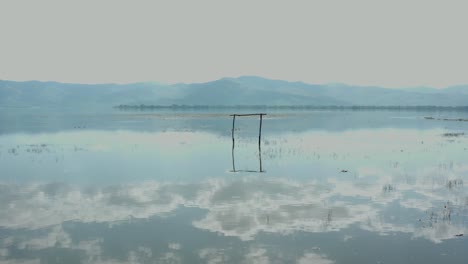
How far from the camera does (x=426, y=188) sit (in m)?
23.6

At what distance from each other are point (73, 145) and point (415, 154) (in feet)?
106

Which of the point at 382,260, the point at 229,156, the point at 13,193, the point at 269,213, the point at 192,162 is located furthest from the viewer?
the point at 229,156

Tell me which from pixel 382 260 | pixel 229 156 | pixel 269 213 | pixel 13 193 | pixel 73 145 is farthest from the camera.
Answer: pixel 73 145

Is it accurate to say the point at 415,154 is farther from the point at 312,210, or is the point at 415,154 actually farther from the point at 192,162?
the point at 312,210

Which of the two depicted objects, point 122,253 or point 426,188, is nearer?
point 122,253

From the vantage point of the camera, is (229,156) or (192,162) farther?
(229,156)

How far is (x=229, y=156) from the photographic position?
1490 inches

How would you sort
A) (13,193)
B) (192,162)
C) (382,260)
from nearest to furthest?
(382,260), (13,193), (192,162)

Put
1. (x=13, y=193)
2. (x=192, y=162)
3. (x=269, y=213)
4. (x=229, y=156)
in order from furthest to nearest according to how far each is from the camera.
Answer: (x=229, y=156) < (x=192, y=162) < (x=13, y=193) < (x=269, y=213)

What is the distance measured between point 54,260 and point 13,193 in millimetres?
10795

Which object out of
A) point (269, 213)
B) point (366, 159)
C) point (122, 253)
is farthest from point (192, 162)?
point (122, 253)

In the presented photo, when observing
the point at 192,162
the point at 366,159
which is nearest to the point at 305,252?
the point at 192,162

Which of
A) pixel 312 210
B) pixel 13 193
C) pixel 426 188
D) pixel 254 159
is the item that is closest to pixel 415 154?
pixel 254 159

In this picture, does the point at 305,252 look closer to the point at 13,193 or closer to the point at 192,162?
the point at 13,193
